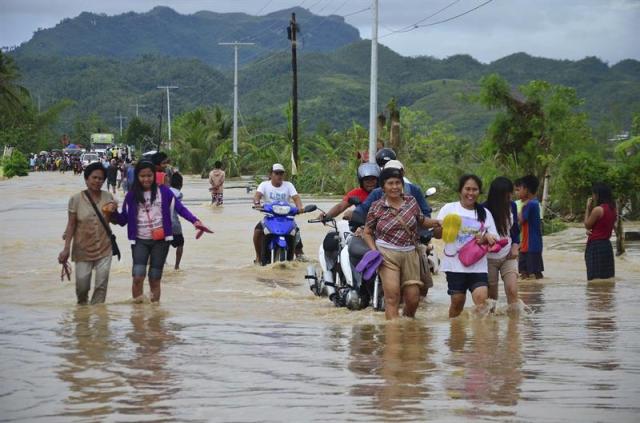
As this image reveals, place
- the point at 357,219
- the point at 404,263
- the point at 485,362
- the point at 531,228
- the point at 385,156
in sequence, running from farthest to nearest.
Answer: the point at 531,228 < the point at 385,156 < the point at 357,219 < the point at 404,263 < the point at 485,362

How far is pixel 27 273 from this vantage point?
17594mm

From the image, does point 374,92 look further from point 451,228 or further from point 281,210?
point 451,228

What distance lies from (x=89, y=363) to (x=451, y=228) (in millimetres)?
3463

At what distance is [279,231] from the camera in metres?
15.7

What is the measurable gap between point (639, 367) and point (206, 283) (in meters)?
8.55

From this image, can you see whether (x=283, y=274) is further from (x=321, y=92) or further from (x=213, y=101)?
(x=213, y=101)

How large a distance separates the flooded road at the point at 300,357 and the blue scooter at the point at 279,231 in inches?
9.8

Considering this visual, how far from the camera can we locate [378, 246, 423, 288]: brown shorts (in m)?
10.5

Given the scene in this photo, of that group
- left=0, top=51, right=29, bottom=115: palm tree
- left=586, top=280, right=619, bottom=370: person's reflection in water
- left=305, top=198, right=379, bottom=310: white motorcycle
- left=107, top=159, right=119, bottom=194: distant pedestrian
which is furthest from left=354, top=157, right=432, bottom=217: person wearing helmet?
left=0, top=51, right=29, bottom=115: palm tree

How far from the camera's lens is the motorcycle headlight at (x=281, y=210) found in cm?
1558

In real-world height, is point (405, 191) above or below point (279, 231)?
above

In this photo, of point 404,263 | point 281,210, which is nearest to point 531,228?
point 281,210

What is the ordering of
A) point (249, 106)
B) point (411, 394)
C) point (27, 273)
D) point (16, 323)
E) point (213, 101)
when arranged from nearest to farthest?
point (411, 394) → point (16, 323) → point (27, 273) → point (249, 106) → point (213, 101)

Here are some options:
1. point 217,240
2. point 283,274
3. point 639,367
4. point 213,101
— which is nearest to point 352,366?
point 639,367
